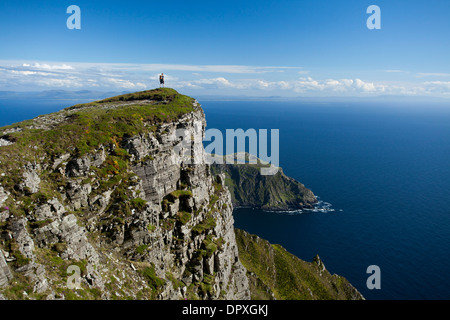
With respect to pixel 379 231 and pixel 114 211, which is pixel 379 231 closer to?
pixel 379 231

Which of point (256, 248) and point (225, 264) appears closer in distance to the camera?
point (225, 264)

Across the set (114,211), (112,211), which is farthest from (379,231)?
(112,211)

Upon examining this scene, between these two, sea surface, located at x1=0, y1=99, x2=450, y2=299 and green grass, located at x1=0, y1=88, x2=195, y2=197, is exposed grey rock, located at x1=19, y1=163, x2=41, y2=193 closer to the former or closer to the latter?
green grass, located at x1=0, y1=88, x2=195, y2=197

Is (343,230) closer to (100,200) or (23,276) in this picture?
(100,200)

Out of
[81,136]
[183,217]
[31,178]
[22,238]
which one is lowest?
[183,217]

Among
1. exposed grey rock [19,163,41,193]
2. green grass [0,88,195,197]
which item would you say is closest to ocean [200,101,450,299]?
green grass [0,88,195,197]

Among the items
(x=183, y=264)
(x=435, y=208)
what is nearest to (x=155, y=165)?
(x=183, y=264)
